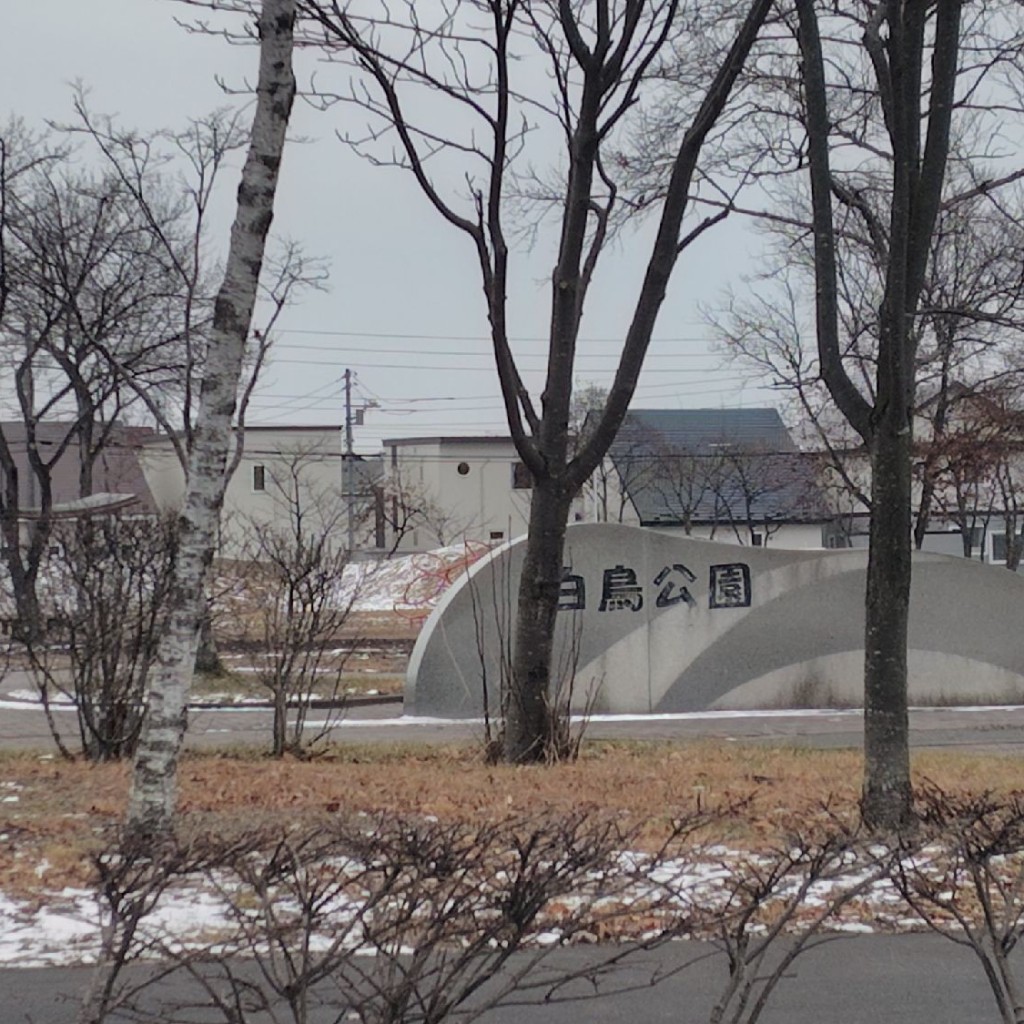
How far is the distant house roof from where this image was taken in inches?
1778

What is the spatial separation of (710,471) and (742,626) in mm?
26527

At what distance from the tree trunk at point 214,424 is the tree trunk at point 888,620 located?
3355 mm

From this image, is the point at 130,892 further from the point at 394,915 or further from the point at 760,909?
the point at 760,909

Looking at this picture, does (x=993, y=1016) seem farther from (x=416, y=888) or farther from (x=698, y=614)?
(x=698, y=614)

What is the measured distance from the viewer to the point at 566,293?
1153 centimetres

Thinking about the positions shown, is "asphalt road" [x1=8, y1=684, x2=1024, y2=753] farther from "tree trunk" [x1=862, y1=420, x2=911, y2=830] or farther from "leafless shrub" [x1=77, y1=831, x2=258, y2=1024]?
"leafless shrub" [x1=77, y1=831, x2=258, y2=1024]

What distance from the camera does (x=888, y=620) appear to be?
7.61 m

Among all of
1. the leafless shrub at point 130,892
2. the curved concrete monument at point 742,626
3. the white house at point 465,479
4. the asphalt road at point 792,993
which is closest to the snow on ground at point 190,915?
the asphalt road at point 792,993

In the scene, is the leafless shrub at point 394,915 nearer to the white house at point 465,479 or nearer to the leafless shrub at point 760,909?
the leafless shrub at point 760,909

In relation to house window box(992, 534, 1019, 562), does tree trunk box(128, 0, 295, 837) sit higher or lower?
higher

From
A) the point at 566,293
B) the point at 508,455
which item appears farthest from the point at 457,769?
the point at 508,455

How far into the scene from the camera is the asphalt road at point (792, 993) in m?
5.02

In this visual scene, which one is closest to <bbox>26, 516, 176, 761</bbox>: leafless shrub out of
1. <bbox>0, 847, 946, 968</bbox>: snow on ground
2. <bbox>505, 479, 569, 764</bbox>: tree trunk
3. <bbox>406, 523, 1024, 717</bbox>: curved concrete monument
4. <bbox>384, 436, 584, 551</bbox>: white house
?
<bbox>505, 479, 569, 764</bbox>: tree trunk

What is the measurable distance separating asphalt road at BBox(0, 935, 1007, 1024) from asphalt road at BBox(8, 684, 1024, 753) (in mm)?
9272
